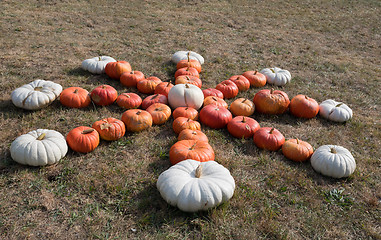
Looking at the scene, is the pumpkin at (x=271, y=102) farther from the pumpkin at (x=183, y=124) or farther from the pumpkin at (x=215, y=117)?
the pumpkin at (x=183, y=124)

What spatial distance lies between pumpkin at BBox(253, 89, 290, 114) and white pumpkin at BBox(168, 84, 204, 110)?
1.19 m

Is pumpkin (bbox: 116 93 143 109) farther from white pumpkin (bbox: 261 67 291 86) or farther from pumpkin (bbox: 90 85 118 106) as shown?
white pumpkin (bbox: 261 67 291 86)

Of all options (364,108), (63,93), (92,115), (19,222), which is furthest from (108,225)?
(364,108)

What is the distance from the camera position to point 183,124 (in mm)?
4848

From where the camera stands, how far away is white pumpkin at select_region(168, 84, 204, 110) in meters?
5.36

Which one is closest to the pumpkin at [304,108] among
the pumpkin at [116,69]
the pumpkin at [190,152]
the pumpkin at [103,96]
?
the pumpkin at [190,152]

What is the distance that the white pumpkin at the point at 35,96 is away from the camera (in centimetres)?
505

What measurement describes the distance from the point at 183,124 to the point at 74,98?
216 centimetres

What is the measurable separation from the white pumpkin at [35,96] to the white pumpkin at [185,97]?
219 cm

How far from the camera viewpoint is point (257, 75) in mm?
6898

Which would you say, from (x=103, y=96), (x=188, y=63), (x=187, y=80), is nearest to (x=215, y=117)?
(x=187, y=80)

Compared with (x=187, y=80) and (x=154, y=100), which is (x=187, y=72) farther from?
(x=154, y=100)

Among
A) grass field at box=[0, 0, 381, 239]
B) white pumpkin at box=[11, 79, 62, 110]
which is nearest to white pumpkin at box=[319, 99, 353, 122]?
grass field at box=[0, 0, 381, 239]

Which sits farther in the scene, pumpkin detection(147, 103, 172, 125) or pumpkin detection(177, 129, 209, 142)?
pumpkin detection(147, 103, 172, 125)
